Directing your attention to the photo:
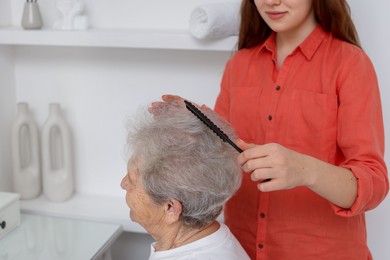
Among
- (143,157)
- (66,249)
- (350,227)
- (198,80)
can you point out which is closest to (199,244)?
(143,157)

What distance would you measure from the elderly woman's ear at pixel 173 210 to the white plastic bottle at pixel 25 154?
1.03 meters

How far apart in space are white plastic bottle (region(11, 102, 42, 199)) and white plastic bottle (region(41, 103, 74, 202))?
1.7 inches

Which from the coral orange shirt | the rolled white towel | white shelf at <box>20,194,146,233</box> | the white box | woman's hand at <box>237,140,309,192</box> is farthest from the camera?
white shelf at <box>20,194,146,233</box>

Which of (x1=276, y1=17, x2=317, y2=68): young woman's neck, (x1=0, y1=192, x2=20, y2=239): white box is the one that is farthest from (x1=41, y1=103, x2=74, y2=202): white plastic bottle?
(x1=276, y1=17, x2=317, y2=68): young woman's neck

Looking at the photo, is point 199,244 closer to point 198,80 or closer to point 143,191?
point 143,191

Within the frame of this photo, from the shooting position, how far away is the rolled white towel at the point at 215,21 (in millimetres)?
1497

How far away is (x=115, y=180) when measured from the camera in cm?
202

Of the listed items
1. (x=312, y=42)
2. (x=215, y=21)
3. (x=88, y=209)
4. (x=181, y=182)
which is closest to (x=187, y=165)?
(x=181, y=182)

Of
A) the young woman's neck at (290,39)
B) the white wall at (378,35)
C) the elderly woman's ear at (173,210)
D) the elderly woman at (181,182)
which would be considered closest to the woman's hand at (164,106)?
the elderly woman at (181,182)

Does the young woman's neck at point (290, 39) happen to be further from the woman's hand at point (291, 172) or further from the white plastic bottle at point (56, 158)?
the white plastic bottle at point (56, 158)

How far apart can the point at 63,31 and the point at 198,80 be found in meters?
0.50

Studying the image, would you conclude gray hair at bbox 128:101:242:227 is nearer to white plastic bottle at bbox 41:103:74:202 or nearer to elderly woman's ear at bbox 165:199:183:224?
elderly woman's ear at bbox 165:199:183:224

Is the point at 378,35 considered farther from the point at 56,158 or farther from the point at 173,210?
the point at 56,158

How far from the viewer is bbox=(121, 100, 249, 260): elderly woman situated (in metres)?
1.05
